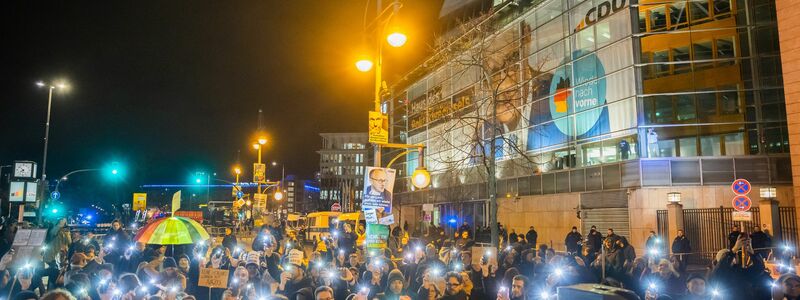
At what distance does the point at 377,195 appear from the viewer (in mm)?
12203

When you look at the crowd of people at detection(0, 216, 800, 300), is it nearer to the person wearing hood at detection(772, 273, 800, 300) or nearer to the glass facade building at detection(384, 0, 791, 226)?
the person wearing hood at detection(772, 273, 800, 300)

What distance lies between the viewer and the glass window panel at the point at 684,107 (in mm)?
27000

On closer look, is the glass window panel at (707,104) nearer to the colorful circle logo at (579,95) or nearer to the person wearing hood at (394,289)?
the colorful circle logo at (579,95)

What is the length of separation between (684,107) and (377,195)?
2058 centimetres

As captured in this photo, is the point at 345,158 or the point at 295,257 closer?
the point at 295,257

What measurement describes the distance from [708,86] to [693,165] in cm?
450

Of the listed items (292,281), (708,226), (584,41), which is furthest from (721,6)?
(292,281)

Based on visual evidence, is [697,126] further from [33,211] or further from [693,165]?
[33,211]

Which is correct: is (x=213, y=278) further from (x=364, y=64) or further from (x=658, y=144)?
(x=658, y=144)

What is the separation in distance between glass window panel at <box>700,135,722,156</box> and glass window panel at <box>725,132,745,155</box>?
0.39m

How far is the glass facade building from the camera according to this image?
24.3 metres

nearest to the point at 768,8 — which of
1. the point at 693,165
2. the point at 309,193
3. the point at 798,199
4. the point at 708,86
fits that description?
the point at 708,86

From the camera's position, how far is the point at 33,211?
108ft

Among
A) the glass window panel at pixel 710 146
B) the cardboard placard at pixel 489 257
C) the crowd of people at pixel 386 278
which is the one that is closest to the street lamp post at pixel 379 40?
the cardboard placard at pixel 489 257
